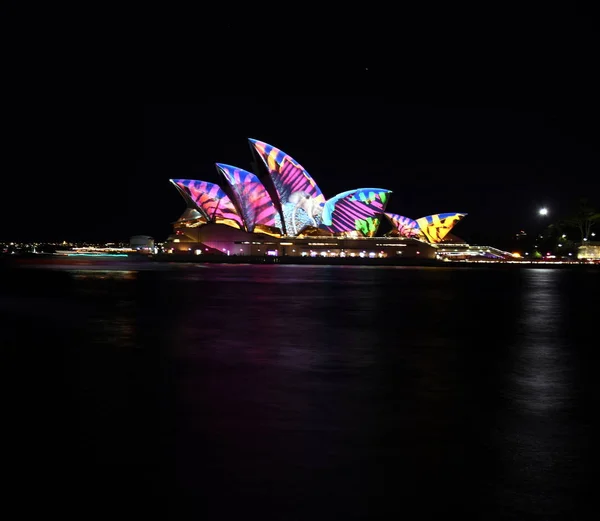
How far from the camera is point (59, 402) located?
606 cm

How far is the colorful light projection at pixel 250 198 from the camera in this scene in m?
58.3

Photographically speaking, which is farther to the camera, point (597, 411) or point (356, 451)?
point (597, 411)

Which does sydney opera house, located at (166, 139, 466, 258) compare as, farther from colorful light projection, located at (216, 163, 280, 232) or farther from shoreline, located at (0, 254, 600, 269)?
shoreline, located at (0, 254, 600, 269)

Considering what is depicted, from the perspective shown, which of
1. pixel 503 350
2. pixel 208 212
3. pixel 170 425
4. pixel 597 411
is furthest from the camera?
pixel 208 212

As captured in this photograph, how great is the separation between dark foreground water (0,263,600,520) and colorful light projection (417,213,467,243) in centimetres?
6290

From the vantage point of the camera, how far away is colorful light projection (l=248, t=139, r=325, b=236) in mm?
56594

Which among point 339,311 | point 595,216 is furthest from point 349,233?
point 339,311

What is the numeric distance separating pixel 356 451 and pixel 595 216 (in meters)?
74.7

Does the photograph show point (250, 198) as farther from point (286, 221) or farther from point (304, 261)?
point (304, 261)

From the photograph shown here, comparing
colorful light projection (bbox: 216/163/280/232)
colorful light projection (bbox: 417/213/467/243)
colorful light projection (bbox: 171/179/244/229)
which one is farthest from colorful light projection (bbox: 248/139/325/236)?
colorful light projection (bbox: 417/213/467/243)

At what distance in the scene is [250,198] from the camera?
201 feet

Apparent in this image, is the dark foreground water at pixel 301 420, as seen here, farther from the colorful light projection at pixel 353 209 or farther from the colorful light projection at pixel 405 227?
the colorful light projection at pixel 405 227

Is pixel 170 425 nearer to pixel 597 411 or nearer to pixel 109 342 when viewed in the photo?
pixel 597 411

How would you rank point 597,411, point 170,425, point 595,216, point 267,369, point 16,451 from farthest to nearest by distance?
1. point 595,216
2. point 267,369
3. point 597,411
4. point 170,425
5. point 16,451
